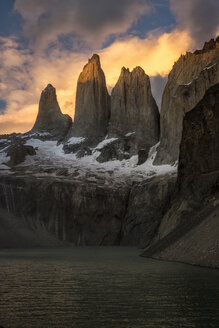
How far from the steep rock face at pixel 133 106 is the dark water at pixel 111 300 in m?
84.7

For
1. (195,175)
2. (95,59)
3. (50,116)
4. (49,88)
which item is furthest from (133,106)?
(195,175)

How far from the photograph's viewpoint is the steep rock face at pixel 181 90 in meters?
79.3

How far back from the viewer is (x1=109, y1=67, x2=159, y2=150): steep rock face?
104812mm

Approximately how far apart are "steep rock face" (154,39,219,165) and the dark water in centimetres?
6323

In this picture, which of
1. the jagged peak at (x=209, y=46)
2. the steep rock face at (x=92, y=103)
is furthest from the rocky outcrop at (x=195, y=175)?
the steep rock face at (x=92, y=103)

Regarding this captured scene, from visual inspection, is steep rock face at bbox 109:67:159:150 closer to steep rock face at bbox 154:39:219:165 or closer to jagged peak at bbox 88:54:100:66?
steep rock face at bbox 154:39:219:165

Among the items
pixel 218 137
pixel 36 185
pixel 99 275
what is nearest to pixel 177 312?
pixel 99 275

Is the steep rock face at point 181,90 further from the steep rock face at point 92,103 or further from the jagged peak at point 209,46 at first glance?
the steep rock face at point 92,103

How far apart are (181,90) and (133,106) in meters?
25.2

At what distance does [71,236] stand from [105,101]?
56.2 metres

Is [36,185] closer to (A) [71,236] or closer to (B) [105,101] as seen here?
(A) [71,236]

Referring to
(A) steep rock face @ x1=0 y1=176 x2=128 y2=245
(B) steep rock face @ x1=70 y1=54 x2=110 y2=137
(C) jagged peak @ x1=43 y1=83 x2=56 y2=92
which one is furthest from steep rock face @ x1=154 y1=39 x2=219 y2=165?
(C) jagged peak @ x1=43 y1=83 x2=56 y2=92

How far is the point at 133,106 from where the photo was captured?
108 m

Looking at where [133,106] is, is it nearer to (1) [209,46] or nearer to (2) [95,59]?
(2) [95,59]
